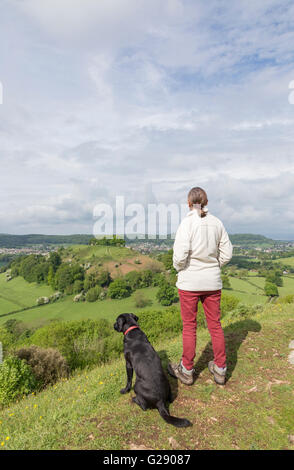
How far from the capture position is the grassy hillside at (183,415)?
3.27 meters

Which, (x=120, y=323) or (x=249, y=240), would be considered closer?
(x=120, y=323)

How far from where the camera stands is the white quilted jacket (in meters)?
4.05

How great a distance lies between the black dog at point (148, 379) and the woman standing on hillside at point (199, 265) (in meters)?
0.71

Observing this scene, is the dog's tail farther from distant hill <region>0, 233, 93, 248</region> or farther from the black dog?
distant hill <region>0, 233, 93, 248</region>

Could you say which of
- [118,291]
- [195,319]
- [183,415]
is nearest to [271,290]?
[118,291]

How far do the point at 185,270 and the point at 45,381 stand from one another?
741 centimetres

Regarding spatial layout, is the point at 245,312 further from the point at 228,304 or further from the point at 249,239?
the point at 249,239

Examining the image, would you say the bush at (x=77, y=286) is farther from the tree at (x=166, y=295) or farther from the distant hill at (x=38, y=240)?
the distant hill at (x=38, y=240)

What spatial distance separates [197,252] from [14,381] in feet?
22.2

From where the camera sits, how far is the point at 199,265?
414 centimetres

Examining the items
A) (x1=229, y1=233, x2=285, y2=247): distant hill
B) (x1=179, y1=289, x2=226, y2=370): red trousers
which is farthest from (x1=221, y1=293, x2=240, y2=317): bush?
(x1=229, y1=233, x2=285, y2=247): distant hill

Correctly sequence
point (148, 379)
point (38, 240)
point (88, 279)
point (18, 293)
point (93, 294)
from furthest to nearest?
1. point (38, 240)
2. point (18, 293)
3. point (88, 279)
4. point (93, 294)
5. point (148, 379)
